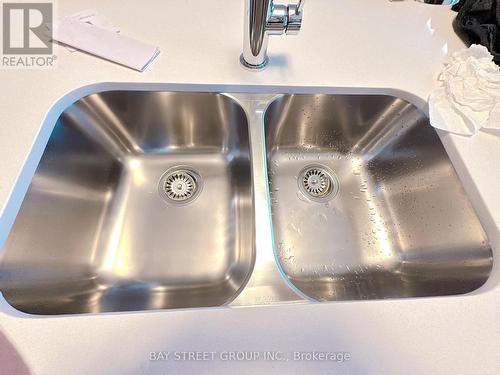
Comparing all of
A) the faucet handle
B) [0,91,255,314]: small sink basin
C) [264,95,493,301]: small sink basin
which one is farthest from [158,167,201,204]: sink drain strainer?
the faucet handle

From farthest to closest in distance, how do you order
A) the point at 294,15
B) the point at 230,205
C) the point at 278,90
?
1. the point at 230,205
2. the point at 278,90
3. the point at 294,15

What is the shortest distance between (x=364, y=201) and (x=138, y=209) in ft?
2.00

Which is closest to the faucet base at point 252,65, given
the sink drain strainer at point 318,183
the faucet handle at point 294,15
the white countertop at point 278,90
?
the white countertop at point 278,90

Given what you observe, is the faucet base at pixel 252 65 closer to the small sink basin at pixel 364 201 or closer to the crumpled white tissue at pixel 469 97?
the small sink basin at pixel 364 201

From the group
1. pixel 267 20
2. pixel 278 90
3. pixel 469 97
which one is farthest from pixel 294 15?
pixel 469 97

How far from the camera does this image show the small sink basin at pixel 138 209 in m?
0.59

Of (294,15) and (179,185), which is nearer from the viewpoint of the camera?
(294,15)

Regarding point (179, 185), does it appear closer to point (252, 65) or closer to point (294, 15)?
point (252, 65)

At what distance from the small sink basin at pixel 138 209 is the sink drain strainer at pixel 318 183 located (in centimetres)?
17

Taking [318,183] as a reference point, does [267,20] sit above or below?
above

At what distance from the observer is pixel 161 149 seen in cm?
82

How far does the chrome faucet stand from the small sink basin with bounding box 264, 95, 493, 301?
0.48 ft

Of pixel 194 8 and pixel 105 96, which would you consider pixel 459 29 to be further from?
pixel 105 96

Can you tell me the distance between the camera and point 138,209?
752mm
